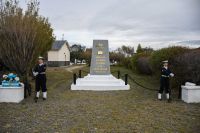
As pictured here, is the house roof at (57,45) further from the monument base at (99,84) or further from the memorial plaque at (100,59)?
the monument base at (99,84)

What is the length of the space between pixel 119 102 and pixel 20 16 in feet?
21.7

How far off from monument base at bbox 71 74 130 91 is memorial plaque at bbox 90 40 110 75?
511 mm

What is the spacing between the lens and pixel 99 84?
15.2 m

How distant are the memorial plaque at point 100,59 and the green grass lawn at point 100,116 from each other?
6.09 m

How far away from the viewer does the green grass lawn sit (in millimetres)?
6699

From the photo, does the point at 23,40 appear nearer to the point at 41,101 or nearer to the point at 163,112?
the point at 41,101

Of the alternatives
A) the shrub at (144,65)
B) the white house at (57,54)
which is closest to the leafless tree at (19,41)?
the shrub at (144,65)

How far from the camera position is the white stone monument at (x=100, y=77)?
14.7 metres

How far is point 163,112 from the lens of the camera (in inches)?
339

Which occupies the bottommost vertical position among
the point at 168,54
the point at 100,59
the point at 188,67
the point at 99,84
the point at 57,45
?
the point at 99,84

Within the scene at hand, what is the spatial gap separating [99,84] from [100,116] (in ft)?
23.7

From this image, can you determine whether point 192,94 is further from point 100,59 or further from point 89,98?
point 100,59

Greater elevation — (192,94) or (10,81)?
(10,81)

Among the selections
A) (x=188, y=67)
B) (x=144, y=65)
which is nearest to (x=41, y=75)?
(x=188, y=67)
